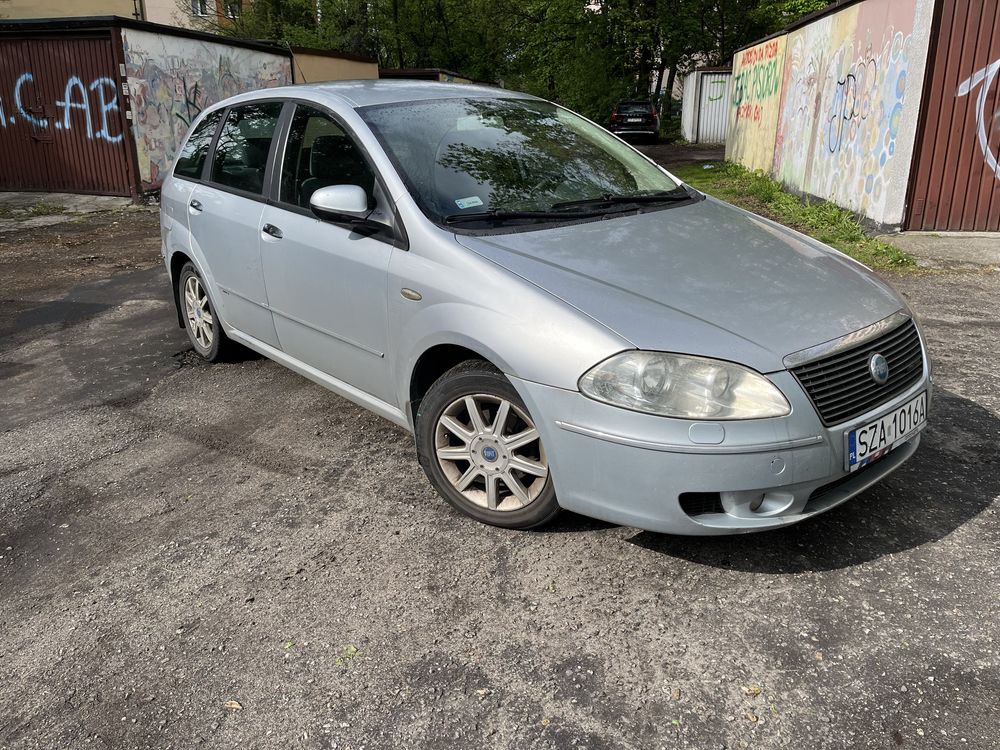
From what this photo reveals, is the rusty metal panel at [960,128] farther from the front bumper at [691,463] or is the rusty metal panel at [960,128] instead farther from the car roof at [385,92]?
the front bumper at [691,463]

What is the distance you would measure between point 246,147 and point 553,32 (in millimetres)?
34942

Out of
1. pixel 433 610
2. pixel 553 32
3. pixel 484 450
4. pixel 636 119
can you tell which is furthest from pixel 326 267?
pixel 553 32

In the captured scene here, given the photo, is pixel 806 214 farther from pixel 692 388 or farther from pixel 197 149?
pixel 692 388

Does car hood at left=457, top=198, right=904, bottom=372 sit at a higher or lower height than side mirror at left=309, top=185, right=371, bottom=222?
lower

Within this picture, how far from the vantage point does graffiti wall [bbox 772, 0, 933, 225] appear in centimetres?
864

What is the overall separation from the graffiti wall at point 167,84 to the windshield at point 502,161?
36.4 feet

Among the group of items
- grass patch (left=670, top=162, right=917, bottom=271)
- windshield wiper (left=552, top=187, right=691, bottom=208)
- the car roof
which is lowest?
grass patch (left=670, top=162, right=917, bottom=271)

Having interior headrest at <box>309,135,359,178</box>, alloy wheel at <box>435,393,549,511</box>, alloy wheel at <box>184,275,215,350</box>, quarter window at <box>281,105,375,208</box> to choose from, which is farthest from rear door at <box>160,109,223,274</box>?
alloy wheel at <box>435,393,549,511</box>

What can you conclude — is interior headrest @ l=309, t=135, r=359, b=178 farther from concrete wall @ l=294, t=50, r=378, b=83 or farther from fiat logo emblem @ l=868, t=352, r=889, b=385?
concrete wall @ l=294, t=50, r=378, b=83

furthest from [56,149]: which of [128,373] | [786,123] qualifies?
[786,123]

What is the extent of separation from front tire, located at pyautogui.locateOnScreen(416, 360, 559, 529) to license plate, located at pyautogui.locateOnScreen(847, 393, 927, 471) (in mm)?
1046

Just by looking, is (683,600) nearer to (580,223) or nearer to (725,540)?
(725,540)

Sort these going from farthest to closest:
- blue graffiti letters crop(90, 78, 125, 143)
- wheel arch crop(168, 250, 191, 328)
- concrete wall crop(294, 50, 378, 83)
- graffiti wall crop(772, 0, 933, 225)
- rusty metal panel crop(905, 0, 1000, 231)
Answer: concrete wall crop(294, 50, 378, 83), blue graffiti letters crop(90, 78, 125, 143), graffiti wall crop(772, 0, 933, 225), rusty metal panel crop(905, 0, 1000, 231), wheel arch crop(168, 250, 191, 328)

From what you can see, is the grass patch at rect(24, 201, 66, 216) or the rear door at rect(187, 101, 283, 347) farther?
the grass patch at rect(24, 201, 66, 216)
